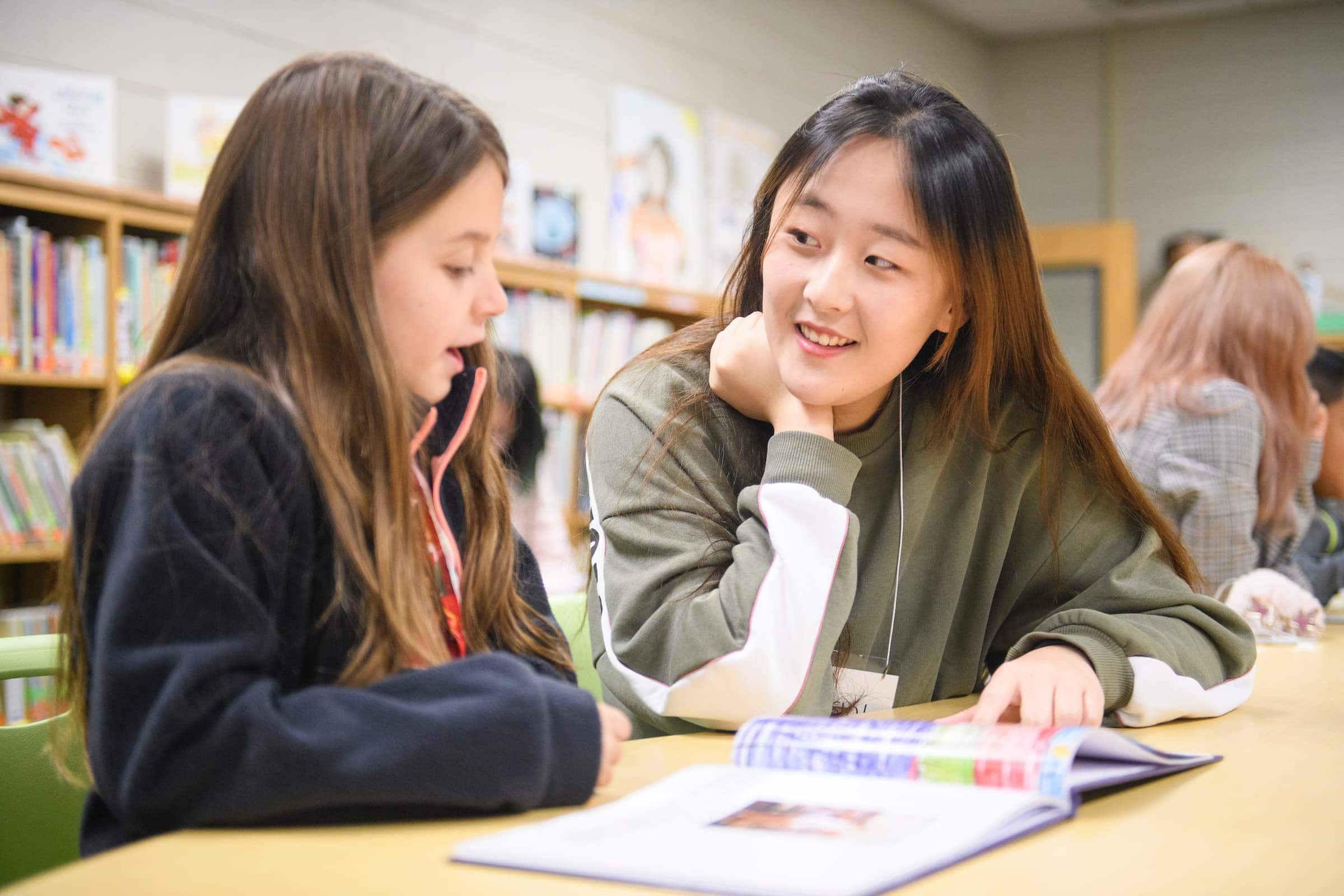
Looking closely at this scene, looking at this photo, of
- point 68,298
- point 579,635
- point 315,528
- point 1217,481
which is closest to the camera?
point 315,528

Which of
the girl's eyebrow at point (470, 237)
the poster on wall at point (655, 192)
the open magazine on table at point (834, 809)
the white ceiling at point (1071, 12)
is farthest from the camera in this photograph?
the white ceiling at point (1071, 12)

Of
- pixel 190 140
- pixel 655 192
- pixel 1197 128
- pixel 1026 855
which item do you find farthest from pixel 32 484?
pixel 1197 128

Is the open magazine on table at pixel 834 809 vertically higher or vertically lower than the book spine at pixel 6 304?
lower

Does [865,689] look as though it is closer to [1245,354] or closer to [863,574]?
[863,574]

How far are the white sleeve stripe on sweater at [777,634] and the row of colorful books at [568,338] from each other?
250 cm

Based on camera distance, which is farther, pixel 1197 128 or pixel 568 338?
pixel 1197 128

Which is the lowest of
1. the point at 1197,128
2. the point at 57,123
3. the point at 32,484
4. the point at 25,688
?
the point at 25,688

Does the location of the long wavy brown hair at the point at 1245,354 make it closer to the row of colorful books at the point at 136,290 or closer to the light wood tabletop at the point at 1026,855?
the light wood tabletop at the point at 1026,855

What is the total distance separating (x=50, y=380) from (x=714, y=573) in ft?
6.40

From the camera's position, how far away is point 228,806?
0.72 m

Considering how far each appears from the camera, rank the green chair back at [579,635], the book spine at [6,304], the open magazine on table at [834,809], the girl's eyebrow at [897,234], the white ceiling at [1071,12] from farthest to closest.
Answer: the white ceiling at [1071,12], the book spine at [6,304], the green chair back at [579,635], the girl's eyebrow at [897,234], the open magazine on table at [834,809]

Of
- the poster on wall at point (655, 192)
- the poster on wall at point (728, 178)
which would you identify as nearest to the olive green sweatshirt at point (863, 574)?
the poster on wall at point (655, 192)

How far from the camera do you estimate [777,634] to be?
1.09m

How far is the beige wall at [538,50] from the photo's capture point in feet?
10.2
